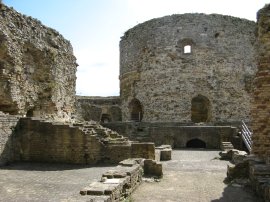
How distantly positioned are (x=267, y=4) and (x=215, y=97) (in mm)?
13194

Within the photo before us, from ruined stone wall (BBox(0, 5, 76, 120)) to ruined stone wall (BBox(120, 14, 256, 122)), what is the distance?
19.9 feet

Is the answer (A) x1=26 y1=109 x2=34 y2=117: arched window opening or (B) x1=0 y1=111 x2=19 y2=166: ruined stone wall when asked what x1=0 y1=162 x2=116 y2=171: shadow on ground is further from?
(A) x1=26 y1=109 x2=34 y2=117: arched window opening

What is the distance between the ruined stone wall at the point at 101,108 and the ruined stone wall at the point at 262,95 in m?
22.8

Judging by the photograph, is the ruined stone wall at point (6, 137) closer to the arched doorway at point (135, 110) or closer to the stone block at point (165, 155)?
the stone block at point (165, 155)

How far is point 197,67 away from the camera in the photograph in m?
21.5

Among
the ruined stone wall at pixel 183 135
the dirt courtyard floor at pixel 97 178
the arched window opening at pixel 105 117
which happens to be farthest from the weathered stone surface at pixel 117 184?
the arched window opening at pixel 105 117

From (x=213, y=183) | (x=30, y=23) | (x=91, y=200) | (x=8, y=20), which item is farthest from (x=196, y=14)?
(x=91, y=200)

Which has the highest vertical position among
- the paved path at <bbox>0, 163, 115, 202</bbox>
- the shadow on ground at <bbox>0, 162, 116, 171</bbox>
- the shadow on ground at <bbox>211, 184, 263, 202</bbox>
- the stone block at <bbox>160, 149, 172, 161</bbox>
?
the stone block at <bbox>160, 149, 172, 161</bbox>

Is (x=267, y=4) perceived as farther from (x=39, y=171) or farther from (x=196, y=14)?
(x=196, y=14)

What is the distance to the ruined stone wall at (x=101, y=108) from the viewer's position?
30766mm

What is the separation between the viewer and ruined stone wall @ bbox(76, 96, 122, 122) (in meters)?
30.8

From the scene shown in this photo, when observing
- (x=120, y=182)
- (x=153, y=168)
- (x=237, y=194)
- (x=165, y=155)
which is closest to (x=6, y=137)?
(x=153, y=168)

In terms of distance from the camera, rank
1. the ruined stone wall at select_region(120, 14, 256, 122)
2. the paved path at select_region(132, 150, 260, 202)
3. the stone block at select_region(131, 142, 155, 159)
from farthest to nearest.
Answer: the ruined stone wall at select_region(120, 14, 256, 122)
the stone block at select_region(131, 142, 155, 159)
the paved path at select_region(132, 150, 260, 202)

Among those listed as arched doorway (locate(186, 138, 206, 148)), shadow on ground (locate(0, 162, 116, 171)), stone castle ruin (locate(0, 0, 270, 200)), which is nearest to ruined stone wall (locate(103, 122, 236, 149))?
stone castle ruin (locate(0, 0, 270, 200))
